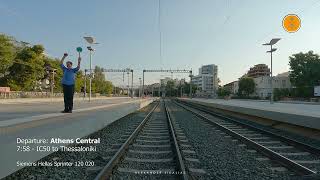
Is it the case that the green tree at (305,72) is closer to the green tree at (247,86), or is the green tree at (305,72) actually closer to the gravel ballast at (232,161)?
the green tree at (247,86)

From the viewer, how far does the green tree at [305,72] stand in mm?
101562

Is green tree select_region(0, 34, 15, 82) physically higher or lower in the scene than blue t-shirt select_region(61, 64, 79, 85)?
higher

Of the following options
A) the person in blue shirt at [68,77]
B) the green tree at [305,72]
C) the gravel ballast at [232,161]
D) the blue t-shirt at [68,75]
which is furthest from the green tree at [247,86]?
the blue t-shirt at [68,75]

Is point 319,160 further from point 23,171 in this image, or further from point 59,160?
point 23,171

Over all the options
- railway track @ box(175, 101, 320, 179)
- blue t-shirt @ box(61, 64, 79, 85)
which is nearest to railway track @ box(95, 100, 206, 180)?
railway track @ box(175, 101, 320, 179)

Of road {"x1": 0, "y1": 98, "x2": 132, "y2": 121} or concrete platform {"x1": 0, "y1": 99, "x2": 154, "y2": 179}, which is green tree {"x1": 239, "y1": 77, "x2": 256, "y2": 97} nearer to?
road {"x1": 0, "y1": 98, "x2": 132, "y2": 121}

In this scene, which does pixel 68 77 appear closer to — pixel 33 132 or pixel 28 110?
pixel 28 110

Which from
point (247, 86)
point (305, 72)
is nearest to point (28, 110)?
point (305, 72)

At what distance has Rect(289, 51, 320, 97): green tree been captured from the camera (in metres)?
102

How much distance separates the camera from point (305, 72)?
104 m

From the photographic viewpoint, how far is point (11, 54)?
6662 cm

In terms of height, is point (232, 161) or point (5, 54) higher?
point (5, 54)

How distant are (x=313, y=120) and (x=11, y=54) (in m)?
60.4

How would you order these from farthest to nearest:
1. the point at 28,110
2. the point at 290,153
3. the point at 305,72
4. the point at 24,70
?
the point at 305,72, the point at 24,70, the point at 28,110, the point at 290,153
